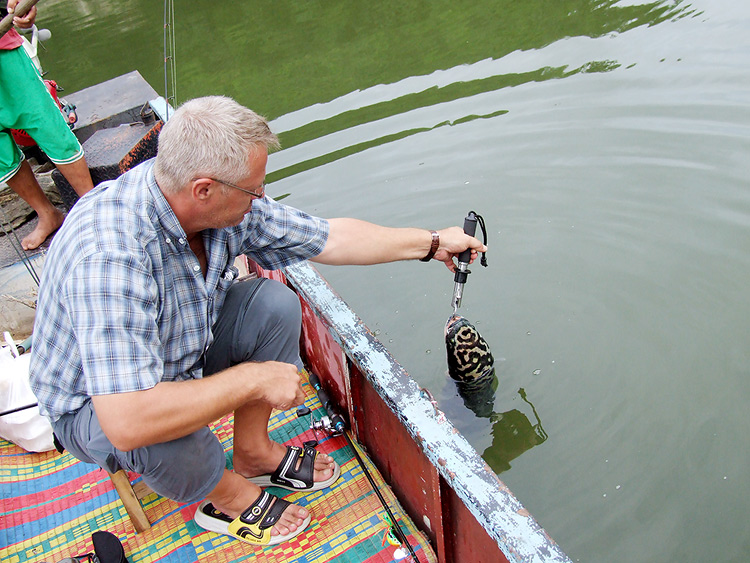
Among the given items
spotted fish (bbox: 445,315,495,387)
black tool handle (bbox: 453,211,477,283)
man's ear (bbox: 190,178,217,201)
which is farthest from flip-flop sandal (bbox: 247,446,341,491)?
man's ear (bbox: 190,178,217,201)

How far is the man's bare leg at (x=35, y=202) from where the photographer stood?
5156 mm

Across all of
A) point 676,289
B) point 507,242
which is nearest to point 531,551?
point 676,289

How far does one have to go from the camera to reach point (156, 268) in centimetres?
240

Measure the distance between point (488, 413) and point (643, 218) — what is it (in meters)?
2.55

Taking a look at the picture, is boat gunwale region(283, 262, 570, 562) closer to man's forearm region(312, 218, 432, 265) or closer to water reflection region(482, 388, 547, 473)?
man's forearm region(312, 218, 432, 265)

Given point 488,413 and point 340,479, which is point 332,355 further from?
point 488,413

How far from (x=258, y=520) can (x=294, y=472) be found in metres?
0.29

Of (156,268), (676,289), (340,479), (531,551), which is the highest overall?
(156,268)

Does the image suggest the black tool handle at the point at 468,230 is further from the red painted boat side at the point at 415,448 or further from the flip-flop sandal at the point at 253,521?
the flip-flop sandal at the point at 253,521

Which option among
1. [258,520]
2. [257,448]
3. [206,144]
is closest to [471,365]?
[257,448]

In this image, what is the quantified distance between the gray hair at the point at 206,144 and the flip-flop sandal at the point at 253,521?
1553 mm

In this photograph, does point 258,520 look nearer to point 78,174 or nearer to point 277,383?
point 277,383

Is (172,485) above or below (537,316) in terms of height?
above

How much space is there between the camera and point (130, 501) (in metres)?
2.97
